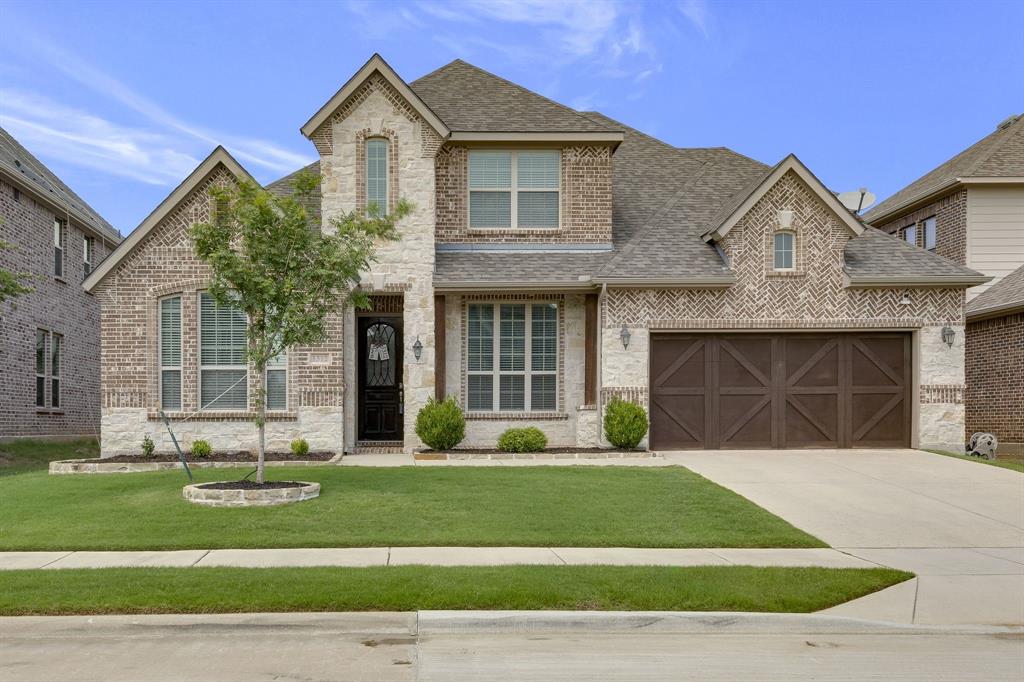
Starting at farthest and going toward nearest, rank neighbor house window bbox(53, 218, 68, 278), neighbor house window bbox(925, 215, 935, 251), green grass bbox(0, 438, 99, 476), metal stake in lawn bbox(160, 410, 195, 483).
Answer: neighbor house window bbox(925, 215, 935, 251) → neighbor house window bbox(53, 218, 68, 278) → green grass bbox(0, 438, 99, 476) → metal stake in lawn bbox(160, 410, 195, 483)

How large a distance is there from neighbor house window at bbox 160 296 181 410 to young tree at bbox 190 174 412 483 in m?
5.51

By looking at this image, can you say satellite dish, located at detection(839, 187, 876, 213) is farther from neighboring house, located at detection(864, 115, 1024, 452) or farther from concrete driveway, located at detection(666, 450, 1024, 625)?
concrete driveway, located at detection(666, 450, 1024, 625)

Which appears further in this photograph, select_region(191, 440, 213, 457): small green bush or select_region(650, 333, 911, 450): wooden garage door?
select_region(650, 333, 911, 450): wooden garage door

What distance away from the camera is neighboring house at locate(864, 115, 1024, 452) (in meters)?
19.7

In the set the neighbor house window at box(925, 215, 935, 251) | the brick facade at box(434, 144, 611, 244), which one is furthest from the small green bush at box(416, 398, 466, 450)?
the neighbor house window at box(925, 215, 935, 251)

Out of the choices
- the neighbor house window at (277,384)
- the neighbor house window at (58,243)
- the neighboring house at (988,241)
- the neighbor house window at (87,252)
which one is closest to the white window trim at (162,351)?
the neighbor house window at (277,384)

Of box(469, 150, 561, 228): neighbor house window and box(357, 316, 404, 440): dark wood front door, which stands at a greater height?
box(469, 150, 561, 228): neighbor house window

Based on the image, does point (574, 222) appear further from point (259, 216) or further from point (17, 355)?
point (17, 355)

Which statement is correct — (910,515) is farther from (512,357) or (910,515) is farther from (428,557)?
(512,357)

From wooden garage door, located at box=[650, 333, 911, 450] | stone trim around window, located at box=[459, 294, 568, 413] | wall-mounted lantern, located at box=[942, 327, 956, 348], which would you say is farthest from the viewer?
stone trim around window, located at box=[459, 294, 568, 413]

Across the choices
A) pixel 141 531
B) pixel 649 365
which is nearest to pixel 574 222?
pixel 649 365

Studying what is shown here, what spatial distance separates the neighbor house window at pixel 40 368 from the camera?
23.2 m

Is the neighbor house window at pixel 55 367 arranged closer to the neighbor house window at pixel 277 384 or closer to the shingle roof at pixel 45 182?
the shingle roof at pixel 45 182

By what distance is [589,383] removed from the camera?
56.2 ft
